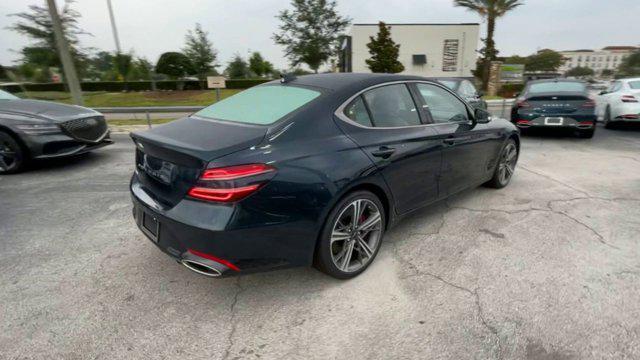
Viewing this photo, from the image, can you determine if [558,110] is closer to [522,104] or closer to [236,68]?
[522,104]

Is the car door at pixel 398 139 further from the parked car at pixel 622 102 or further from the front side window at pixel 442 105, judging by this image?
the parked car at pixel 622 102

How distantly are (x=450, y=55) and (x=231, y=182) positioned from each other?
125 ft

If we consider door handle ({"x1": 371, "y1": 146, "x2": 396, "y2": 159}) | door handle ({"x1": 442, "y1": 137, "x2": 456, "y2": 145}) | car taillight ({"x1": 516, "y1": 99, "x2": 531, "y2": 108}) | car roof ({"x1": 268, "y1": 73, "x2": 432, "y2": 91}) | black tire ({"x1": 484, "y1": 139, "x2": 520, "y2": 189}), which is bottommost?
black tire ({"x1": 484, "y1": 139, "x2": 520, "y2": 189})

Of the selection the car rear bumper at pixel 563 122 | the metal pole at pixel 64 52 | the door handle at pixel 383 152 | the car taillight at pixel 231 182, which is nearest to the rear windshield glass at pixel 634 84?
the car rear bumper at pixel 563 122

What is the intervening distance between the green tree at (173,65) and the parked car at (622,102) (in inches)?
1091

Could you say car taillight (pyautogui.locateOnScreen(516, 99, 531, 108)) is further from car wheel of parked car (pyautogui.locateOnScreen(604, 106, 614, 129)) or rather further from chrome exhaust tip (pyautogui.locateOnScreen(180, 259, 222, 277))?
chrome exhaust tip (pyautogui.locateOnScreen(180, 259, 222, 277))

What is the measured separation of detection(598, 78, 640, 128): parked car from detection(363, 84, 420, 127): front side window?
8392mm

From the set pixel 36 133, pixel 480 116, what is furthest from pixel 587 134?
pixel 36 133

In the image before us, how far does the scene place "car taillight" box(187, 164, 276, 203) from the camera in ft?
6.92

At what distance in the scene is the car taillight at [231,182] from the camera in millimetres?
2109

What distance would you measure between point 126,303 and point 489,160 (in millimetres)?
3868

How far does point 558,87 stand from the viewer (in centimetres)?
835

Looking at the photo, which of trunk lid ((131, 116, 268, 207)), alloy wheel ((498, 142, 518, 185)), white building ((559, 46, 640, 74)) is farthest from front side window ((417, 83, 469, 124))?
white building ((559, 46, 640, 74))

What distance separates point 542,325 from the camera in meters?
2.28
